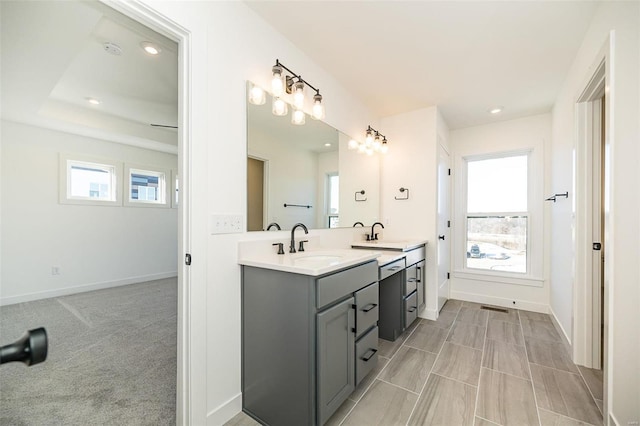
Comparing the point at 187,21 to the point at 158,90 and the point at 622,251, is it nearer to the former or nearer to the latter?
the point at 158,90

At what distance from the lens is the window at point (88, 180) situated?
3816 mm

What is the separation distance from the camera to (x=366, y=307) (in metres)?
1.73

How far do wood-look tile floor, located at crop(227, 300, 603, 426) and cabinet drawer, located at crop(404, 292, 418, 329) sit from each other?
0.48 feet

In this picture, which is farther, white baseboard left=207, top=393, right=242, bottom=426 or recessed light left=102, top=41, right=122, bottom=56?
recessed light left=102, top=41, right=122, bottom=56

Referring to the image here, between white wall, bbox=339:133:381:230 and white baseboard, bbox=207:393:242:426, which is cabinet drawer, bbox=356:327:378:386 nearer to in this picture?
white baseboard, bbox=207:393:242:426

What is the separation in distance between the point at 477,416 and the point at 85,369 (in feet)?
9.01

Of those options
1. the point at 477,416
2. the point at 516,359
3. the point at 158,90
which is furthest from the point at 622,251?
the point at 158,90

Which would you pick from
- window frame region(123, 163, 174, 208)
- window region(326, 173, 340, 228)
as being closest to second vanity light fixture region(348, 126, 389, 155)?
window region(326, 173, 340, 228)

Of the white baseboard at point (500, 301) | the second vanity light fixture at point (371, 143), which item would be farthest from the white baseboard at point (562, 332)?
the second vanity light fixture at point (371, 143)

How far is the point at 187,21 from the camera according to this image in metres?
1.29

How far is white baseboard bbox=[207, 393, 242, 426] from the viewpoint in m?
1.39

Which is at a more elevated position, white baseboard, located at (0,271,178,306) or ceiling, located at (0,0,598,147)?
ceiling, located at (0,0,598,147)

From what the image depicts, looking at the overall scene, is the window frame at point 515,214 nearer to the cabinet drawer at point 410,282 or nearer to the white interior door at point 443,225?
the white interior door at point 443,225

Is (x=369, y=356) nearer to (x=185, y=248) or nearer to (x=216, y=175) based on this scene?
(x=185, y=248)
